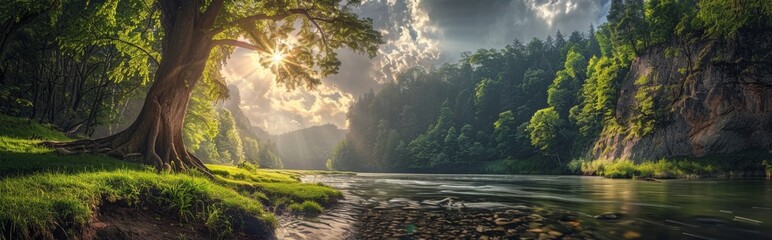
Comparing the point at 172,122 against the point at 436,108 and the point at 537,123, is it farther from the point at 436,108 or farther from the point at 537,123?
the point at 436,108

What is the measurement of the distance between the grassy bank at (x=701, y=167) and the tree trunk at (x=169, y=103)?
5040cm

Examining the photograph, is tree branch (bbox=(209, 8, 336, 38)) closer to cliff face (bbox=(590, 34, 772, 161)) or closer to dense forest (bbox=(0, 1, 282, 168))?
dense forest (bbox=(0, 1, 282, 168))

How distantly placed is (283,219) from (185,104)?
27.7 feet

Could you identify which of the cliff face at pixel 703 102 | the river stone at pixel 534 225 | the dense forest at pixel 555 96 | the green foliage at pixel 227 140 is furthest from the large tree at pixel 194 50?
the green foliage at pixel 227 140

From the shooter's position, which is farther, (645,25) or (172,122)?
(645,25)

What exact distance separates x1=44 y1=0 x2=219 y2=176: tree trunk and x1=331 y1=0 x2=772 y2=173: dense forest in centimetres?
2579

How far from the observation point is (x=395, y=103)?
19662cm

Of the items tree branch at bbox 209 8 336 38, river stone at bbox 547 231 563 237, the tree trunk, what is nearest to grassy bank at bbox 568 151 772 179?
river stone at bbox 547 231 563 237

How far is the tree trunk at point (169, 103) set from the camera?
1461 cm

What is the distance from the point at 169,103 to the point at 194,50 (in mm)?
2682

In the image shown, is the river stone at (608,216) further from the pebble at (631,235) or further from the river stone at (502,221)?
the river stone at (502,221)

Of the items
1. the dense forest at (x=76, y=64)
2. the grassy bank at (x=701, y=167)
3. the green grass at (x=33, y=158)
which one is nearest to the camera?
the green grass at (x=33, y=158)

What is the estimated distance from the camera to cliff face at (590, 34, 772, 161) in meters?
44.2

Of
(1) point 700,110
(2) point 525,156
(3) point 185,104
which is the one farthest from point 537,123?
(3) point 185,104
